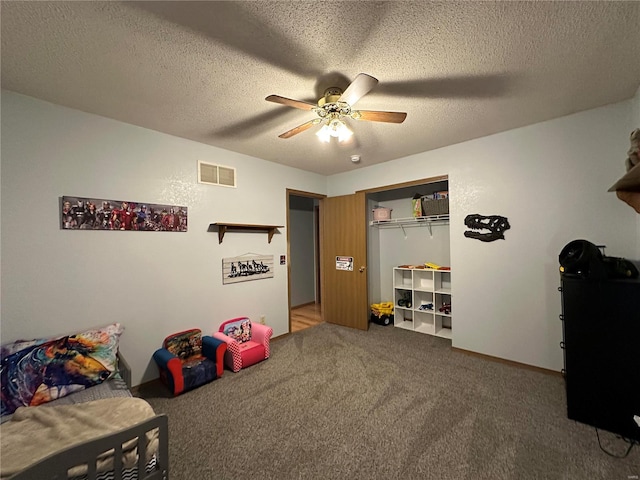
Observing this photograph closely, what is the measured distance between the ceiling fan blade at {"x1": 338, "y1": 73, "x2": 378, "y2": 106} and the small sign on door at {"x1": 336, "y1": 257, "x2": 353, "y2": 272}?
107 inches

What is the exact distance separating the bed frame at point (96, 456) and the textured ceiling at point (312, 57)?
1.91 m

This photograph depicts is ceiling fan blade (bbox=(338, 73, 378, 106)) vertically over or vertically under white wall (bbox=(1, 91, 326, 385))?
over

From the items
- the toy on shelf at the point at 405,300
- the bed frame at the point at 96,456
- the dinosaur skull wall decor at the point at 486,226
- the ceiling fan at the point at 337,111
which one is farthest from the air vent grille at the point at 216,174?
the toy on shelf at the point at 405,300

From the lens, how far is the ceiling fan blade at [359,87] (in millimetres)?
1476

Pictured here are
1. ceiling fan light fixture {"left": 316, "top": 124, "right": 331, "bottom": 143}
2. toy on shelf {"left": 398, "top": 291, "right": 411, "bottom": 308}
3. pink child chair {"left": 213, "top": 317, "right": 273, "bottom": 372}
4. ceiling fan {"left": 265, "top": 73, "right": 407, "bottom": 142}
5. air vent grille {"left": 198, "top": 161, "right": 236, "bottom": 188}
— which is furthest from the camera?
toy on shelf {"left": 398, "top": 291, "right": 411, "bottom": 308}

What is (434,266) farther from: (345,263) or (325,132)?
(325,132)

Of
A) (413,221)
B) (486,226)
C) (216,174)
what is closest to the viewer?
(486,226)

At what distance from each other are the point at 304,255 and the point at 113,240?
3691 millimetres

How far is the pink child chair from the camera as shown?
2.72 m

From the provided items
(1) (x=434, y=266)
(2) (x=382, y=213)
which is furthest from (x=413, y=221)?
(1) (x=434, y=266)

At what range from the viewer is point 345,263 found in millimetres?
4203

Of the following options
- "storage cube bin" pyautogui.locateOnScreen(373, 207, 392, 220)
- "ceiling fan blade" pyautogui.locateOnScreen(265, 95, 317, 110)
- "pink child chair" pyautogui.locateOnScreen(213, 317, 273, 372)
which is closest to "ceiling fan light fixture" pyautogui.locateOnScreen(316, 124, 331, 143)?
"ceiling fan blade" pyautogui.locateOnScreen(265, 95, 317, 110)

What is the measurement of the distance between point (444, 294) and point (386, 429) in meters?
2.50

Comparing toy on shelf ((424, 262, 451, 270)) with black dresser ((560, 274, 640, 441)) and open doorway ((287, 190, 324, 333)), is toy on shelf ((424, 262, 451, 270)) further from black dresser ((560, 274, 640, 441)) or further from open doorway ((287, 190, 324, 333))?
open doorway ((287, 190, 324, 333))
